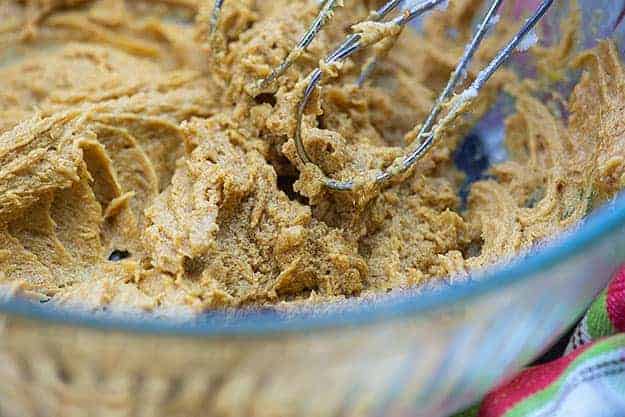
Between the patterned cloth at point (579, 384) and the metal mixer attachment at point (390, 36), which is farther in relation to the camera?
the metal mixer attachment at point (390, 36)

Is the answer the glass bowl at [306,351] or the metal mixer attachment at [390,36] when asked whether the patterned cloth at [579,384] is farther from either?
the metal mixer attachment at [390,36]

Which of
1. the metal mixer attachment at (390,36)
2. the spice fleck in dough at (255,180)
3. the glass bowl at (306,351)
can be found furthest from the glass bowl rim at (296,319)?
the metal mixer attachment at (390,36)

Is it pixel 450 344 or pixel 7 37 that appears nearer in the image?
pixel 450 344

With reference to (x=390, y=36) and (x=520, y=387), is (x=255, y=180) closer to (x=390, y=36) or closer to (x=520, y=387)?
(x=390, y=36)

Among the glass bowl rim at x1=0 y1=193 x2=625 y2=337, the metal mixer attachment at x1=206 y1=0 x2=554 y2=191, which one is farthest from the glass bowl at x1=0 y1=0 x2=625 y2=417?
the metal mixer attachment at x1=206 y1=0 x2=554 y2=191

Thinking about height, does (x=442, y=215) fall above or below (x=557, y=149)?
below

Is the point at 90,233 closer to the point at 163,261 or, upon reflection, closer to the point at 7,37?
the point at 163,261

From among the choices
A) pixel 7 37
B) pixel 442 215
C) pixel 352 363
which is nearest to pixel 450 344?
pixel 352 363
